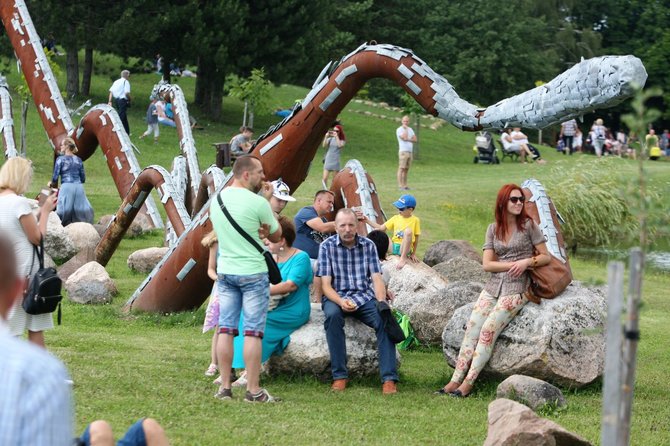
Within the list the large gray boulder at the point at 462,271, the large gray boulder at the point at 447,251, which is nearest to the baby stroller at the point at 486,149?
the large gray boulder at the point at 447,251

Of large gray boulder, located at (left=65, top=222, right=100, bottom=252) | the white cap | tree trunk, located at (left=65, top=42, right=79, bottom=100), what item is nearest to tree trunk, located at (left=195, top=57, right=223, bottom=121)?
tree trunk, located at (left=65, top=42, right=79, bottom=100)

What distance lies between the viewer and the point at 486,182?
89.5ft

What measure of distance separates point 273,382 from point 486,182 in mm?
18676

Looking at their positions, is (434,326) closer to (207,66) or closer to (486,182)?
(486,182)

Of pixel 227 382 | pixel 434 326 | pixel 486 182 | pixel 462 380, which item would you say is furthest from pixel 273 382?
pixel 486 182

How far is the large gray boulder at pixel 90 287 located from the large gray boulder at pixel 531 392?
6002 millimetres

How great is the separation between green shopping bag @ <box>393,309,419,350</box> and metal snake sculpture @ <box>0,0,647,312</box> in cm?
154

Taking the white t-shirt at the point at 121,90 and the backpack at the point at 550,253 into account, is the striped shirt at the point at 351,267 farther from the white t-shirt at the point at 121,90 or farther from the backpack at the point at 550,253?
the white t-shirt at the point at 121,90

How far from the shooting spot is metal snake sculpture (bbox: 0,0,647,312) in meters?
8.71

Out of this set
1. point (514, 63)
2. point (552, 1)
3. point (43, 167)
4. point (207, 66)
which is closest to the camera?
point (43, 167)

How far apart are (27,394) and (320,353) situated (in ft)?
19.8

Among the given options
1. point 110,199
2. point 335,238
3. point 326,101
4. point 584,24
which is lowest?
point 110,199

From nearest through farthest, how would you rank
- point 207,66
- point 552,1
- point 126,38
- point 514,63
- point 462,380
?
point 462,380
point 126,38
point 207,66
point 514,63
point 552,1

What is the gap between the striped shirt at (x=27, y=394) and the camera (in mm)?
3119
